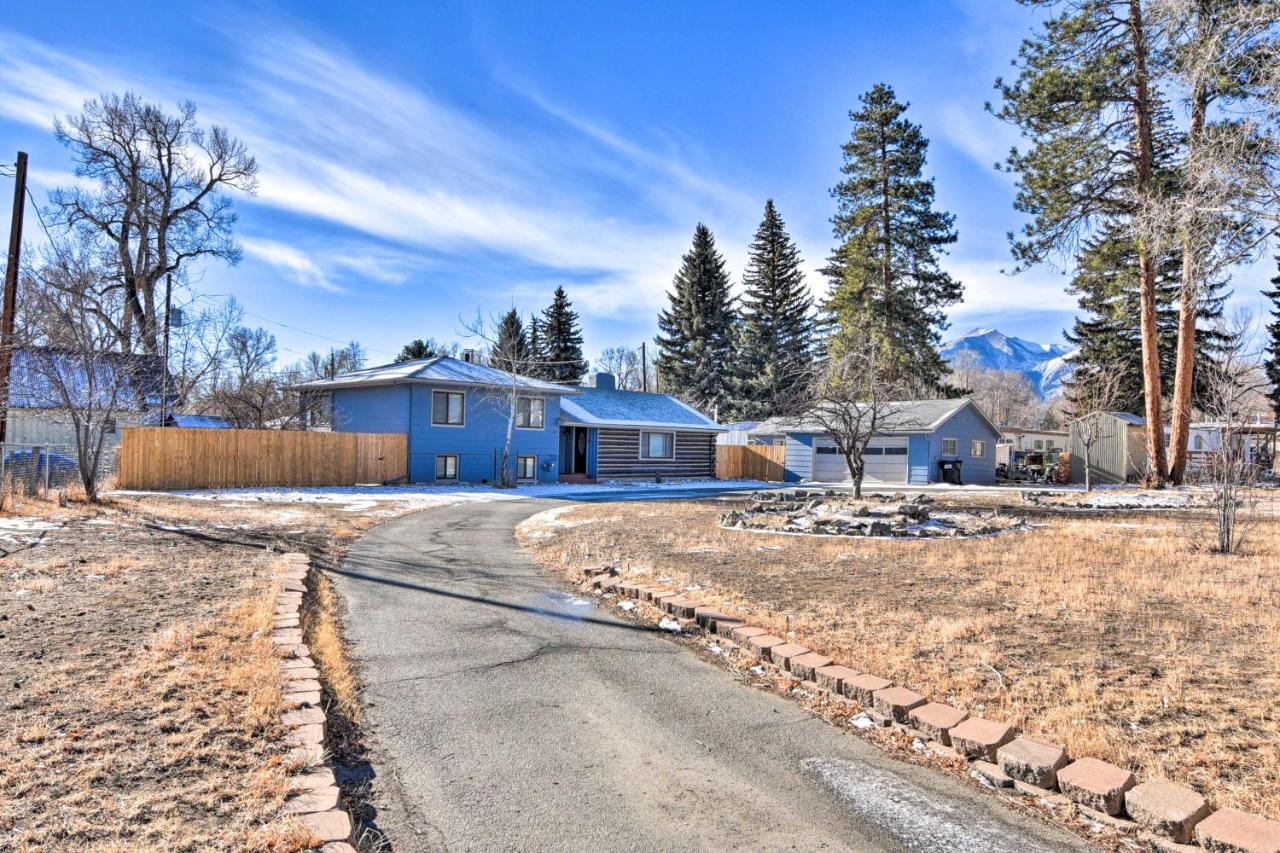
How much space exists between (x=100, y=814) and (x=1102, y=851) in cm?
355

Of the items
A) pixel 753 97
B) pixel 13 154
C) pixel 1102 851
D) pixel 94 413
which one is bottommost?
pixel 1102 851

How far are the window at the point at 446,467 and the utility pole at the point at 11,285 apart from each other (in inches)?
455

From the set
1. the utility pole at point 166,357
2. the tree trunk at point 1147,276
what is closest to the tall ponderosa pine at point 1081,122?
the tree trunk at point 1147,276

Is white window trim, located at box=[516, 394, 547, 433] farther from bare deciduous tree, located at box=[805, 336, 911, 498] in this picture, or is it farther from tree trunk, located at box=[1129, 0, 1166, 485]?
tree trunk, located at box=[1129, 0, 1166, 485]

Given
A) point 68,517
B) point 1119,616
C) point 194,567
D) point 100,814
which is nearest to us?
point 100,814

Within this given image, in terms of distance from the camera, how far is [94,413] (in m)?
13.5

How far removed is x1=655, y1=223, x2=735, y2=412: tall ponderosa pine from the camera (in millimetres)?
45219

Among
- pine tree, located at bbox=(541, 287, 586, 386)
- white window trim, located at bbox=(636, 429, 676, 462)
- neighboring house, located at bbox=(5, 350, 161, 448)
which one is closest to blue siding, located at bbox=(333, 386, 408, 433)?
neighboring house, located at bbox=(5, 350, 161, 448)

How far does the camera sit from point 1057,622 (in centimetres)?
537

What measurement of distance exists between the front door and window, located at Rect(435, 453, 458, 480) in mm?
6160

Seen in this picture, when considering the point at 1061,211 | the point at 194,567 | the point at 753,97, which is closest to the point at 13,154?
the point at 194,567

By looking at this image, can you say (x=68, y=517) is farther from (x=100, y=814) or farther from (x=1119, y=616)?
(x=1119, y=616)

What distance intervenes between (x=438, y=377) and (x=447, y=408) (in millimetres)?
1279

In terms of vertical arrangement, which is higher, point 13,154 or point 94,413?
point 13,154
